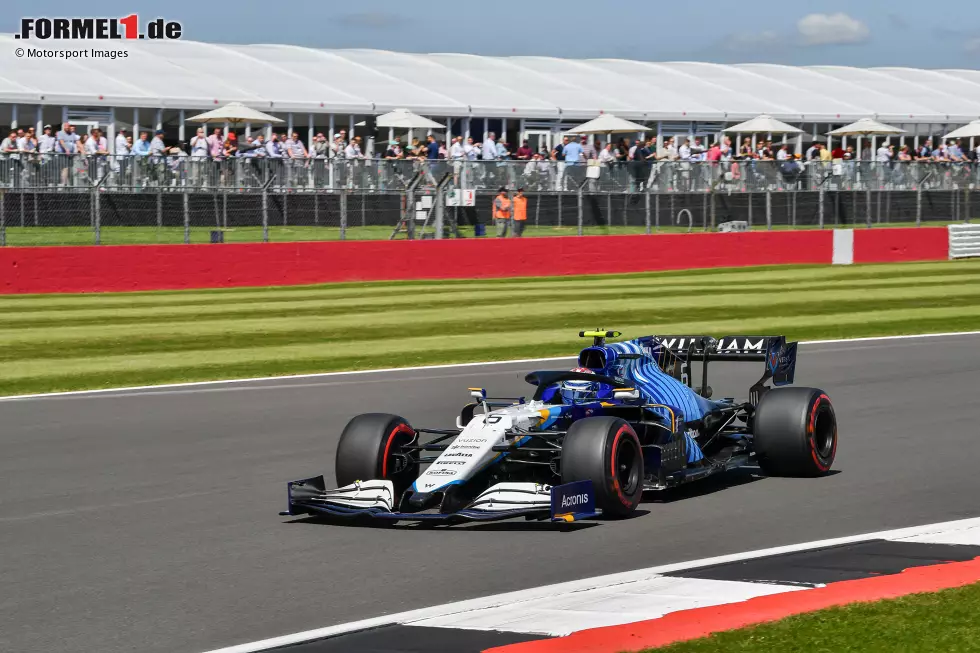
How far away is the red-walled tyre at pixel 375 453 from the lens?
31.2 feet

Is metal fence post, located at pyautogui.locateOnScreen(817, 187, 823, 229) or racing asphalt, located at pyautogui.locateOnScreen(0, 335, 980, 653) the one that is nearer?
racing asphalt, located at pyautogui.locateOnScreen(0, 335, 980, 653)

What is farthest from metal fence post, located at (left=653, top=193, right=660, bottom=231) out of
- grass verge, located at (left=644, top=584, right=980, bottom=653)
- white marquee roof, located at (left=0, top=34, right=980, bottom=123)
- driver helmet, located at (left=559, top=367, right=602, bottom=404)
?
grass verge, located at (left=644, top=584, right=980, bottom=653)

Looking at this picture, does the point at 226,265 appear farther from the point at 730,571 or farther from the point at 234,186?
the point at 730,571

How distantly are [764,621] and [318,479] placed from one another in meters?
3.73

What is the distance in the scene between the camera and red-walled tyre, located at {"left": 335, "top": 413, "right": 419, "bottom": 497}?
31.2 ft

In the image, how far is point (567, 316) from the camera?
920 inches

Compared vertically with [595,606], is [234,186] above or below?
above

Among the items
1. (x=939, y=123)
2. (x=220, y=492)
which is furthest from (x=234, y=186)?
(x=939, y=123)

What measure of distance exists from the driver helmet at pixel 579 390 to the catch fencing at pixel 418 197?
18.4 metres

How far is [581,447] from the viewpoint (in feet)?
29.0

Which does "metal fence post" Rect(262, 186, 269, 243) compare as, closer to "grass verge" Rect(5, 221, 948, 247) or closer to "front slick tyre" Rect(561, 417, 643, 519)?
"grass verge" Rect(5, 221, 948, 247)

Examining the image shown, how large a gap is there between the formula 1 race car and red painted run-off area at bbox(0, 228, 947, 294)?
17620 millimetres

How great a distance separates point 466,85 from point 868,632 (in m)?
44.6

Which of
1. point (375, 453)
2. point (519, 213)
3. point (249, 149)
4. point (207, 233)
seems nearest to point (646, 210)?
point (519, 213)
